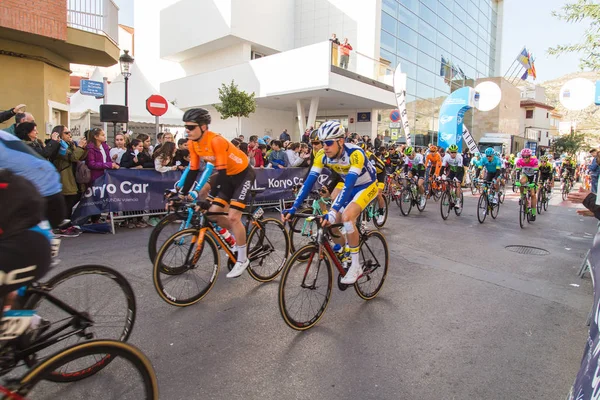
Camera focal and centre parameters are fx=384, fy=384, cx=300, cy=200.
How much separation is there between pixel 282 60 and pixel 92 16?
13.2 m

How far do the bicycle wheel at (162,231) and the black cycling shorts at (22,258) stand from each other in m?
2.90

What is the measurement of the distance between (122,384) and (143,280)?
310 cm

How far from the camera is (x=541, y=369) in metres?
3.32

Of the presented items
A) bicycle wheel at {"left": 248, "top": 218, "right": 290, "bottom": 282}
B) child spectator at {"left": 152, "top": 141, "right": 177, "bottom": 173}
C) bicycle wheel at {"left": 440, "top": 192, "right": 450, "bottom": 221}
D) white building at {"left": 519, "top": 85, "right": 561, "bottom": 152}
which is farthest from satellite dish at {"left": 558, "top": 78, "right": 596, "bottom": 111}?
white building at {"left": 519, "top": 85, "right": 561, "bottom": 152}

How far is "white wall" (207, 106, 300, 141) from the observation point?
29.8 metres

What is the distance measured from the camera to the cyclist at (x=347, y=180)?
14.3ft

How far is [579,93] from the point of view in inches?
525

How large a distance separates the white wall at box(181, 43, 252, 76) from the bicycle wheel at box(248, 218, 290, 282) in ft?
84.7

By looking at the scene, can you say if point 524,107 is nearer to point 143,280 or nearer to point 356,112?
point 356,112

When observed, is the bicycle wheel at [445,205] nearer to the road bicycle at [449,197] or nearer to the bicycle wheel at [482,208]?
the road bicycle at [449,197]

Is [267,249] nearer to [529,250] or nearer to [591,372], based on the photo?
[591,372]

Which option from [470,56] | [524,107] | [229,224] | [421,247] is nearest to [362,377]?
[229,224]

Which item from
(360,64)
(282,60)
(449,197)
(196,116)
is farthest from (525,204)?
(282,60)

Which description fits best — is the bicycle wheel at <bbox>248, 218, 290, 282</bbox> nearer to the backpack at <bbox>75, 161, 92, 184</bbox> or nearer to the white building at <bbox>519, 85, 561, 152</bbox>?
the backpack at <bbox>75, 161, 92, 184</bbox>
